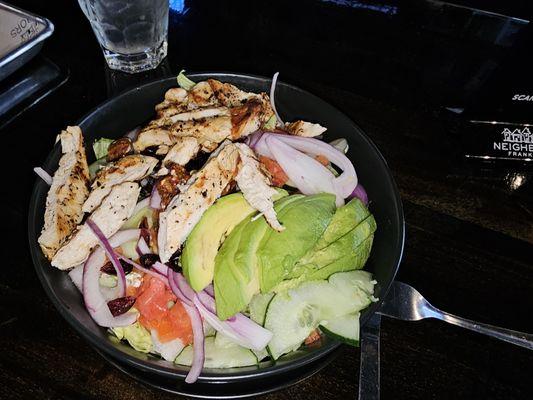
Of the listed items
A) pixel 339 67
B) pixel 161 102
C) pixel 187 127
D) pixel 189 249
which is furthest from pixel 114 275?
pixel 339 67

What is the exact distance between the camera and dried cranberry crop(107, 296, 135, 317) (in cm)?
138

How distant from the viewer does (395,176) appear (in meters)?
2.11

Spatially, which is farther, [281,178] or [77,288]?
[281,178]

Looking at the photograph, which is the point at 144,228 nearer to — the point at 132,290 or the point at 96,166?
the point at 132,290

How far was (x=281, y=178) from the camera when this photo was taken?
1634 millimetres

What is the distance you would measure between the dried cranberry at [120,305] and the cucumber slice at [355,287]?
53cm

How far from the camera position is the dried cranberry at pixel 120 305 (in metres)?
1.38

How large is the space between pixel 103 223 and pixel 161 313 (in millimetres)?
294

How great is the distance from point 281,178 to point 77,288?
0.68 metres

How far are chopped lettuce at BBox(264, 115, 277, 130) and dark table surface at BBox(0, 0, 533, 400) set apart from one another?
64 cm

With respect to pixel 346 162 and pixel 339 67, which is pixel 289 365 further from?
pixel 339 67

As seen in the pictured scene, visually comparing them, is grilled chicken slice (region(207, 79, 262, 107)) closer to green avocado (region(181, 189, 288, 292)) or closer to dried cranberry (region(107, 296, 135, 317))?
green avocado (region(181, 189, 288, 292))

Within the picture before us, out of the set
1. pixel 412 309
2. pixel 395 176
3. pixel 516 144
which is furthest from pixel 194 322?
pixel 516 144

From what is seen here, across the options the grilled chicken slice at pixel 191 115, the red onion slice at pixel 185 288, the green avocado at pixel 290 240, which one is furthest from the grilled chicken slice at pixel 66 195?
the green avocado at pixel 290 240
